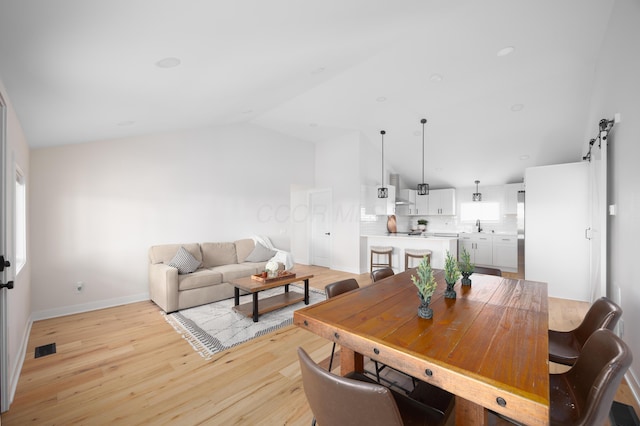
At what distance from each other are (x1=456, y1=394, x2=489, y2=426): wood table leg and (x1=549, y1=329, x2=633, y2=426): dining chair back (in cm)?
31

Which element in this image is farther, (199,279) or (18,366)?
(199,279)

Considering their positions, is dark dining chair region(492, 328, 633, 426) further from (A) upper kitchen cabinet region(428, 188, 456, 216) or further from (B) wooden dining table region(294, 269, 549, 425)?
(A) upper kitchen cabinet region(428, 188, 456, 216)

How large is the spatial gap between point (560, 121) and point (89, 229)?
780cm

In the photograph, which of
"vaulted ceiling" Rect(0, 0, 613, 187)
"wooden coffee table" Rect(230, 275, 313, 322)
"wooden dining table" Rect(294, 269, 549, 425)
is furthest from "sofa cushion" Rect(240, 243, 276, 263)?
"wooden dining table" Rect(294, 269, 549, 425)

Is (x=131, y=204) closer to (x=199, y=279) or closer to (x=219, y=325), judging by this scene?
(x=199, y=279)

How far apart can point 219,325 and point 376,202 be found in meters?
4.48

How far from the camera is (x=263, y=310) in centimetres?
349

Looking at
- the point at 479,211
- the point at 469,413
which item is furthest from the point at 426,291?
the point at 479,211

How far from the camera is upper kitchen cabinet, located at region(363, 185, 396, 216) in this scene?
6352 mm

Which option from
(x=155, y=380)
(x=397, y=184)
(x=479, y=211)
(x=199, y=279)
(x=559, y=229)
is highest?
(x=397, y=184)

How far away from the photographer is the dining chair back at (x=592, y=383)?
996 millimetres

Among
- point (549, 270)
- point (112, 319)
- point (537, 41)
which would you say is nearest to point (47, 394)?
point (112, 319)

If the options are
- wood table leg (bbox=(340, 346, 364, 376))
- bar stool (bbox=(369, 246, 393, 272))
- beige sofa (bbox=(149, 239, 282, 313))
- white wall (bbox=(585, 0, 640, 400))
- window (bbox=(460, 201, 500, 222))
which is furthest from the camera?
window (bbox=(460, 201, 500, 222))

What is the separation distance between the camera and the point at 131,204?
428 centimetres
